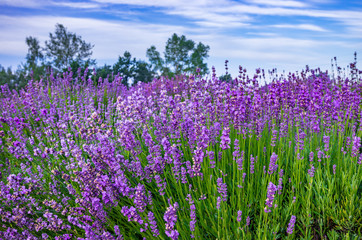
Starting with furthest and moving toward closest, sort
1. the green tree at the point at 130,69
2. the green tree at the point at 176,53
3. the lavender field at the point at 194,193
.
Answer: the green tree at the point at 176,53 → the green tree at the point at 130,69 → the lavender field at the point at 194,193

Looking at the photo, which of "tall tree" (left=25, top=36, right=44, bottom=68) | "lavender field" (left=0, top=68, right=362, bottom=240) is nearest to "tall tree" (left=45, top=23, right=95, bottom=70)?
"tall tree" (left=25, top=36, right=44, bottom=68)

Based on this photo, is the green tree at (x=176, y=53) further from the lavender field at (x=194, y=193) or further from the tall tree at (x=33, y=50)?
the lavender field at (x=194, y=193)

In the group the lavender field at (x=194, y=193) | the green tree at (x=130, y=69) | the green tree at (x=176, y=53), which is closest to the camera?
the lavender field at (x=194, y=193)

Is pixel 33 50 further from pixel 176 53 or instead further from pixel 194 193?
pixel 194 193

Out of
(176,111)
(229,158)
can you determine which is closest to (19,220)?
(176,111)

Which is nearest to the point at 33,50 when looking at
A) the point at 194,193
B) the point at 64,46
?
the point at 64,46

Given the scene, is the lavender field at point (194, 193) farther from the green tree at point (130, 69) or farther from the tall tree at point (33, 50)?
the tall tree at point (33, 50)

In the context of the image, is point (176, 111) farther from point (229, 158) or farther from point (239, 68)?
point (239, 68)

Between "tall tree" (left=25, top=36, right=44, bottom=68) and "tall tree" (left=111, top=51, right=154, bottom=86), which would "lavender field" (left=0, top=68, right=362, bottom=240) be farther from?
"tall tree" (left=25, top=36, right=44, bottom=68)

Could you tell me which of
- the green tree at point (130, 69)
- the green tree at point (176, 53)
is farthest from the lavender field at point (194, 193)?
the green tree at point (176, 53)

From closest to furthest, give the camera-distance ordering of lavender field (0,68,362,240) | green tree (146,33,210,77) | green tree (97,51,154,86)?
1. lavender field (0,68,362,240)
2. green tree (97,51,154,86)
3. green tree (146,33,210,77)

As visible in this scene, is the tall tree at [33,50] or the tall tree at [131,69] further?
the tall tree at [33,50]

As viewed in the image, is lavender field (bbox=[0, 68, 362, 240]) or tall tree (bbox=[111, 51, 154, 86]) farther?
tall tree (bbox=[111, 51, 154, 86])

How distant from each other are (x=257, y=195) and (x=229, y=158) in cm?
63
